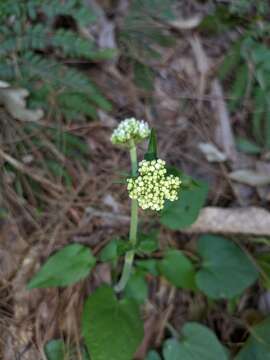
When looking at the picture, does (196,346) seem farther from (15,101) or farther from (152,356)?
(15,101)

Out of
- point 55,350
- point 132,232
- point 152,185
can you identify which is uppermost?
point 152,185

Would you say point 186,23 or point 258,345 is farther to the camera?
point 186,23

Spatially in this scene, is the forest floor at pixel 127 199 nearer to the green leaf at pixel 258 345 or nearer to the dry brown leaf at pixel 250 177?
the dry brown leaf at pixel 250 177

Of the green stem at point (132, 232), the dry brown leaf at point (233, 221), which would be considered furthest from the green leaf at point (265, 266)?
the green stem at point (132, 232)

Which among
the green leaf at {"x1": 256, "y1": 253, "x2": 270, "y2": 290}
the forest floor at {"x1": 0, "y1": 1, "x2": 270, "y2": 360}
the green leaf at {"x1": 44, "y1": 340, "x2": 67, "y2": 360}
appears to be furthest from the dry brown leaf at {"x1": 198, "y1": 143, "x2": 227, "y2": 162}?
the green leaf at {"x1": 44, "y1": 340, "x2": 67, "y2": 360}

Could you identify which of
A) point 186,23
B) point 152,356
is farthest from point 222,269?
point 186,23

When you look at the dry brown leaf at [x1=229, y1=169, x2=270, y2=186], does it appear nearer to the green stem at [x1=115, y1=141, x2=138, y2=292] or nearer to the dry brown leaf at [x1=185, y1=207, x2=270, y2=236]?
the dry brown leaf at [x1=185, y1=207, x2=270, y2=236]
